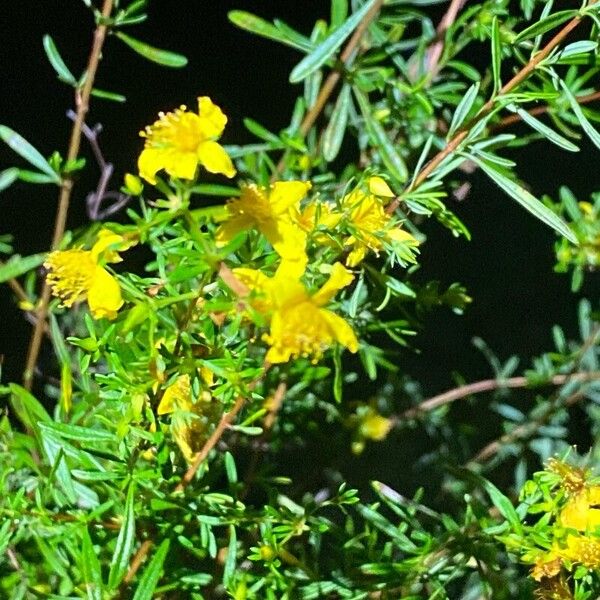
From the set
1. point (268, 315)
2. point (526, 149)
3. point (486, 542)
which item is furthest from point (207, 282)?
point (526, 149)

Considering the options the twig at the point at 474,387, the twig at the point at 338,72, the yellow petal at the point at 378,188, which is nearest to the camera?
the yellow petal at the point at 378,188

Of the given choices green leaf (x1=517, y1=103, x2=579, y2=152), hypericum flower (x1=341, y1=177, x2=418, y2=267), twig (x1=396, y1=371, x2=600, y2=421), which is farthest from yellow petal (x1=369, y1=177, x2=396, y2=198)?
twig (x1=396, y1=371, x2=600, y2=421)

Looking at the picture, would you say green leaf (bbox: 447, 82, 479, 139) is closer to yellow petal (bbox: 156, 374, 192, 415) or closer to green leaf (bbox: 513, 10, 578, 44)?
green leaf (bbox: 513, 10, 578, 44)

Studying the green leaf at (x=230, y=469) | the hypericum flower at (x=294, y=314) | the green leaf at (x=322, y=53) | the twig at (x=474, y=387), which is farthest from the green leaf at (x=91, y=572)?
the twig at (x=474, y=387)

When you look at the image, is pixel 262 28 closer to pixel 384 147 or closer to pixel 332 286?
pixel 384 147

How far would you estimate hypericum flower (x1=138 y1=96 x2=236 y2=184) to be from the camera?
15.8 inches

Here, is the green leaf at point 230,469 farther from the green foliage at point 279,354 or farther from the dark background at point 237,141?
the dark background at point 237,141

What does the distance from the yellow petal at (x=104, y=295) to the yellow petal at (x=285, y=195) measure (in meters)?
0.10

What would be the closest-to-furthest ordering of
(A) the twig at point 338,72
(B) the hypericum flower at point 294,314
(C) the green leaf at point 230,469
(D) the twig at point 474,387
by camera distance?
(B) the hypericum flower at point 294,314 → (C) the green leaf at point 230,469 → (A) the twig at point 338,72 → (D) the twig at point 474,387

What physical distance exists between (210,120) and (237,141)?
0.56 m

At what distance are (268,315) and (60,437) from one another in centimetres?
21

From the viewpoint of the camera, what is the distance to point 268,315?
0.40m

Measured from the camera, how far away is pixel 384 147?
66 centimetres

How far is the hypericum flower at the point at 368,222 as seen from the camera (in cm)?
48
